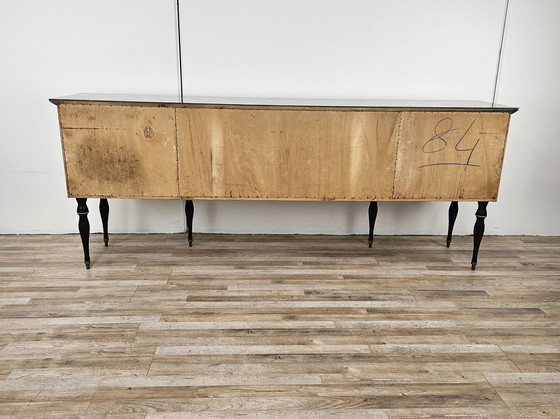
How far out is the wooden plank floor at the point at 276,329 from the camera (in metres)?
1.57

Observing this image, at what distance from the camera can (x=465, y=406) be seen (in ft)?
5.09

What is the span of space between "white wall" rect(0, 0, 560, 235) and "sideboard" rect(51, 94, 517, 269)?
1.75 ft

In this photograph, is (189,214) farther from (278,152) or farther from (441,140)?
(441,140)

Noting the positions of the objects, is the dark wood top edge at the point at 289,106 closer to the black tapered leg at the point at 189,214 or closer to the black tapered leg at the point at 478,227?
the black tapered leg at the point at 478,227

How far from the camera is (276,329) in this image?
6.44 feet

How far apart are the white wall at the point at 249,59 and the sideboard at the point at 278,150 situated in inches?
21.0

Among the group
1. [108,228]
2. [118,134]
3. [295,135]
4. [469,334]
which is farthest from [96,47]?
[469,334]

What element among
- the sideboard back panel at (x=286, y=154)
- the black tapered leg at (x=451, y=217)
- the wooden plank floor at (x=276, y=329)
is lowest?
the wooden plank floor at (x=276, y=329)

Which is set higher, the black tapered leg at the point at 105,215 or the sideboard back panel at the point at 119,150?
the sideboard back panel at the point at 119,150

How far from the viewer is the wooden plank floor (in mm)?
1565

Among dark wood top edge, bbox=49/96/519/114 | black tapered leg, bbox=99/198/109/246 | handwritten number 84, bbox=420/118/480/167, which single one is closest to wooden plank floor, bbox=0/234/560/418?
black tapered leg, bbox=99/198/109/246

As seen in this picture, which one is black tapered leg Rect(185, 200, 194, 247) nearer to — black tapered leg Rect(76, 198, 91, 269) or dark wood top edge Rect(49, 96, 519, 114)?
black tapered leg Rect(76, 198, 91, 269)

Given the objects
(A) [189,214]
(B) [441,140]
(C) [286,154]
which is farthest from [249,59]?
(B) [441,140]

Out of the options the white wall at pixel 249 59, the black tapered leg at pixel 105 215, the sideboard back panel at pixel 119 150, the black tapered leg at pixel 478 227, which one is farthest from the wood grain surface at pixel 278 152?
the white wall at pixel 249 59
